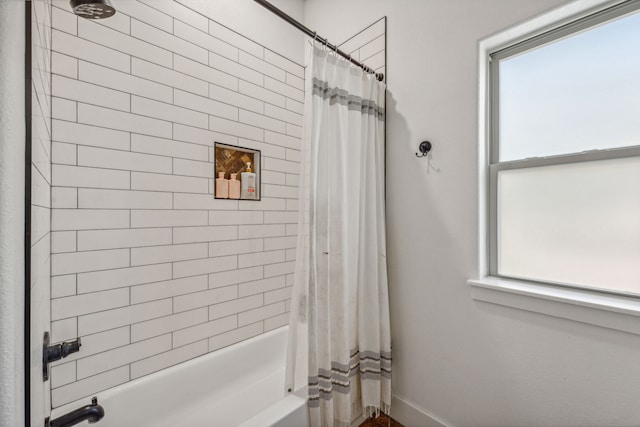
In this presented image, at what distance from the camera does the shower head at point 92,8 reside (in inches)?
34.9

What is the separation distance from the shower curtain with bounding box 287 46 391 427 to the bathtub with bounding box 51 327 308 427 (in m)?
0.25

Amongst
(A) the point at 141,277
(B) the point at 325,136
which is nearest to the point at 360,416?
(A) the point at 141,277

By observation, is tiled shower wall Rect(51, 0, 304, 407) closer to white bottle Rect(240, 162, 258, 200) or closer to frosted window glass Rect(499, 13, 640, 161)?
white bottle Rect(240, 162, 258, 200)

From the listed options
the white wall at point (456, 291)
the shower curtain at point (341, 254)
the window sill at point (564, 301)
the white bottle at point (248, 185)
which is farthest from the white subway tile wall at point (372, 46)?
A: the window sill at point (564, 301)

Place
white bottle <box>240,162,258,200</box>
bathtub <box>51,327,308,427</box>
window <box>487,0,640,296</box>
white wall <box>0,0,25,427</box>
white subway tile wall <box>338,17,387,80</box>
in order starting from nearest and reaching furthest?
white wall <box>0,0,25,427</box> < window <box>487,0,640,296</box> < bathtub <box>51,327,308,427</box> < white subway tile wall <box>338,17,387,80</box> < white bottle <box>240,162,258,200</box>

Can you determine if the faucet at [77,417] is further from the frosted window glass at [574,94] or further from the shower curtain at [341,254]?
the frosted window glass at [574,94]

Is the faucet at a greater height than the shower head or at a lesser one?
lesser

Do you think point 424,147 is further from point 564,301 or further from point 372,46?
point 564,301

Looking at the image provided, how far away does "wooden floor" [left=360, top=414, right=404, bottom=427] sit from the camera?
173cm

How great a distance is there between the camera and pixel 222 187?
189 cm

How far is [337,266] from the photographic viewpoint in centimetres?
148

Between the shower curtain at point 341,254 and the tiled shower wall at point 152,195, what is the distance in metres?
0.77

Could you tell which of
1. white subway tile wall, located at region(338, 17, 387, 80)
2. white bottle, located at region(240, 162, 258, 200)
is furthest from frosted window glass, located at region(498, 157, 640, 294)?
white bottle, located at region(240, 162, 258, 200)

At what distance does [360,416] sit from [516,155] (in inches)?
68.1
